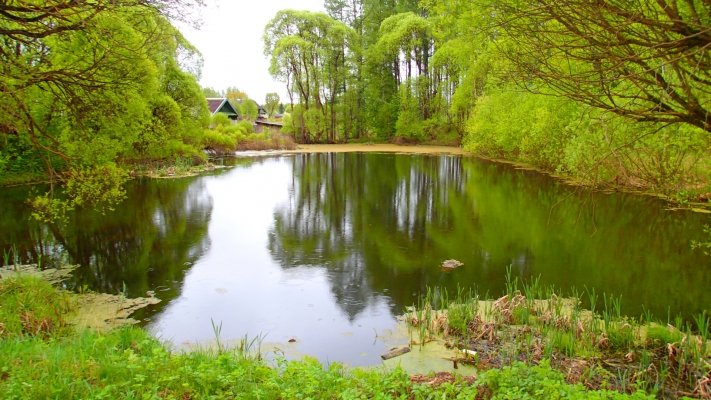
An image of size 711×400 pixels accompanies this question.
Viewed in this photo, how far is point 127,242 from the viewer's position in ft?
35.7

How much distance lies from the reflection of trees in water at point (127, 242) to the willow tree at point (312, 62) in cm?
2745

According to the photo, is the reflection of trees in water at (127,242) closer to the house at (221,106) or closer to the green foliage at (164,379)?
the green foliage at (164,379)

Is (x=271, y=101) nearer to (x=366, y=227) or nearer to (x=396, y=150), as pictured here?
(x=396, y=150)

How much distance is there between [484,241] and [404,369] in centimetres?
642

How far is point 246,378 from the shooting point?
3.94 m

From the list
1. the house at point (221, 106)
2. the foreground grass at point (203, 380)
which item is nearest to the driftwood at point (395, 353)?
the foreground grass at point (203, 380)

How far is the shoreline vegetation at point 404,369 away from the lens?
3.62 m

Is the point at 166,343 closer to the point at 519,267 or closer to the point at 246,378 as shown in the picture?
the point at 246,378

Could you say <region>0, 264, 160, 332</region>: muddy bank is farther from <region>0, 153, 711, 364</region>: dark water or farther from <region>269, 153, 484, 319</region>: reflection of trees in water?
<region>269, 153, 484, 319</region>: reflection of trees in water

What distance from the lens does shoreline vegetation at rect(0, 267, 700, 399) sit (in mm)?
3615

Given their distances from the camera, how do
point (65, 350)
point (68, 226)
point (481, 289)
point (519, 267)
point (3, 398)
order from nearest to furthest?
1. point (3, 398)
2. point (65, 350)
3. point (481, 289)
4. point (519, 267)
5. point (68, 226)

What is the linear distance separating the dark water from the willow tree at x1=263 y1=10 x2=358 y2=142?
83.3 ft

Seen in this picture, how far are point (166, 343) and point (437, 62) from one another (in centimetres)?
3537

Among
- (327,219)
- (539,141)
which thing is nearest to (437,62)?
(539,141)
